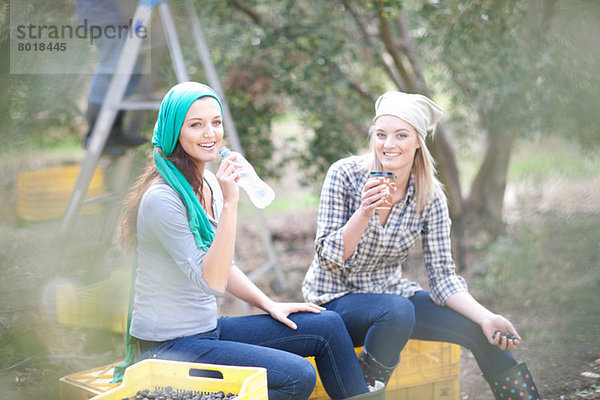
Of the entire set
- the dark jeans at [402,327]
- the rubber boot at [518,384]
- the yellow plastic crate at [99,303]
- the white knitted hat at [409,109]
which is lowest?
the rubber boot at [518,384]

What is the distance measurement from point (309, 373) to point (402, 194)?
0.92 m

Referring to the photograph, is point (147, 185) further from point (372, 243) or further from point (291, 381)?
point (372, 243)

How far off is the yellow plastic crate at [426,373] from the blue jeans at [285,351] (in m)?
0.42

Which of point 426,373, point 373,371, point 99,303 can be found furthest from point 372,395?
point 99,303

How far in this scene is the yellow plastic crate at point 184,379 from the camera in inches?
67.6

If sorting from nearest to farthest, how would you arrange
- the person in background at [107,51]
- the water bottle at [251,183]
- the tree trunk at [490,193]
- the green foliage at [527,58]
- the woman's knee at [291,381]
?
the woman's knee at [291,381]
the water bottle at [251,183]
the person in background at [107,51]
the green foliage at [527,58]
the tree trunk at [490,193]

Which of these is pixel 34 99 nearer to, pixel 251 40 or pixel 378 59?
pixel 251 40

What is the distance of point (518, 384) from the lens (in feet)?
7.59

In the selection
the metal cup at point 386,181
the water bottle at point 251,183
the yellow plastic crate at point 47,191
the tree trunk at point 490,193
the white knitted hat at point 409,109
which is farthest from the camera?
the tree trunk at point 490,193

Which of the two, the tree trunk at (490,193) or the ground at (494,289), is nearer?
the ground at (494,289)

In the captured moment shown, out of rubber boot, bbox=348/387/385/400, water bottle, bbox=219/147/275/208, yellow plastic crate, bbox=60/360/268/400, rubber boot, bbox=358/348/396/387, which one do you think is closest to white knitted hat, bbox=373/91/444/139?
water bottle, bbox=219/147/275/208

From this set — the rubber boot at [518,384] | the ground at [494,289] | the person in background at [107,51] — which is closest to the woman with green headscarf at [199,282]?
the rubber boot at [518,384]

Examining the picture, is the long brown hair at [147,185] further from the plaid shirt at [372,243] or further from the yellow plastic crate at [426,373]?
the yellow plastic crate at [426,373]

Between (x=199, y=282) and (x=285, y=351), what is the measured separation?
0.39 meters
